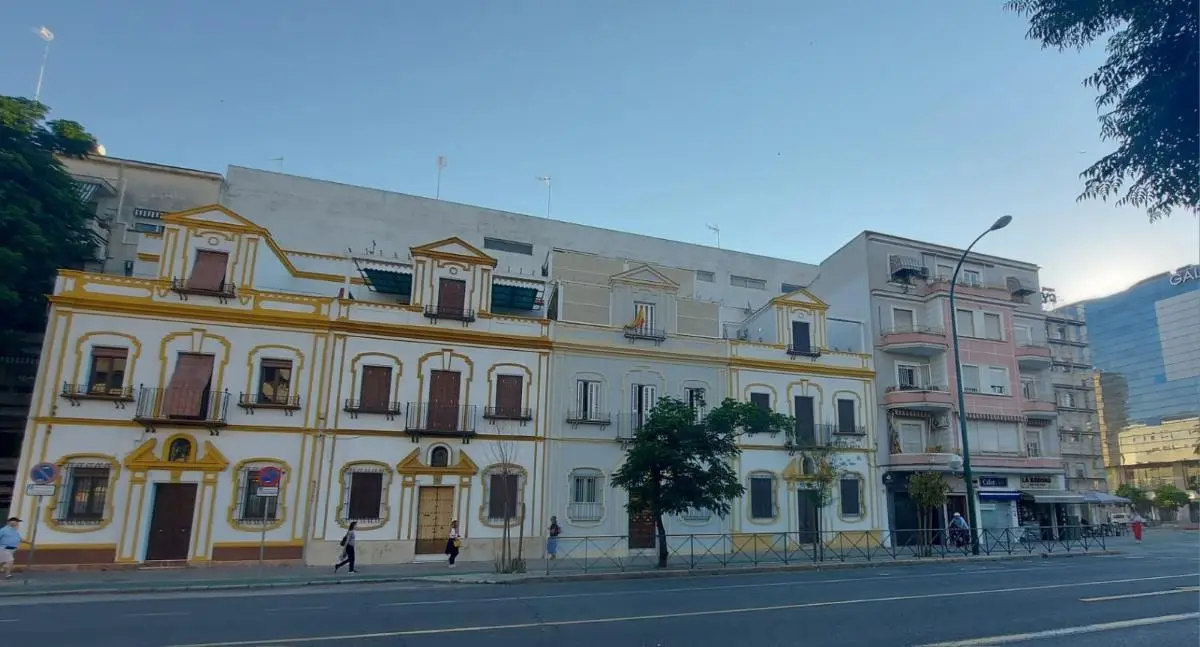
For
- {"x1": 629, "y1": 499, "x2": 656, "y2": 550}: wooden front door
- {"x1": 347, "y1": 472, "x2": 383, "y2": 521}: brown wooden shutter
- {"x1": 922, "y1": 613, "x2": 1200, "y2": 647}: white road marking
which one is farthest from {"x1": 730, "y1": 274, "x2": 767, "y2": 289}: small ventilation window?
{"x1": 922, "y1": 613, "x2": 1200, "y2": 647}: white road marking

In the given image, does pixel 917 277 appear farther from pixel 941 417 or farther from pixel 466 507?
pixel 466 507

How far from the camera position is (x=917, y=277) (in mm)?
34938

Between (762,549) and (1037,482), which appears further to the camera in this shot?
(1037,482)

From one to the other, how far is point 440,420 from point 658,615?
14107 mm

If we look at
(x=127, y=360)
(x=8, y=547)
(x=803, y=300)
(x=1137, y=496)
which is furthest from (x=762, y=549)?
(x=1137, y=496)

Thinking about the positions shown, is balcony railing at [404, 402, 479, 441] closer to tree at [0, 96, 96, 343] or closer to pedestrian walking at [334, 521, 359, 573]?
pedestrian walking at [334, 521, 359, 573]

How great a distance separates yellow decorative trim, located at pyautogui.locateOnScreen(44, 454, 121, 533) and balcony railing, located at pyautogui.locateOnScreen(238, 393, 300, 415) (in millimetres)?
4010

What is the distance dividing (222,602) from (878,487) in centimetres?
2643

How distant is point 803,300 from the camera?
3059 cm

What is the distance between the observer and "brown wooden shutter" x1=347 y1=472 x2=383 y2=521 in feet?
73.2

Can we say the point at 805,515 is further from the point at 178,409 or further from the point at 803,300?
the point at 178,409

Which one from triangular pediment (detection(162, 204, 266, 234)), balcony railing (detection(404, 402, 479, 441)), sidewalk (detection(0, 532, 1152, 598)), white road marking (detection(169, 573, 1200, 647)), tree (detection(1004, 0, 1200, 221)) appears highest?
triangular pediment (detection(162, 204, 266, 234))

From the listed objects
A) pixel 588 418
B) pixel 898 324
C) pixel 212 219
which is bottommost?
pixel 588 418

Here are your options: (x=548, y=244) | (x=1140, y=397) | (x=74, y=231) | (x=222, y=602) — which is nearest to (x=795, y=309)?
(x=548, y=244)
